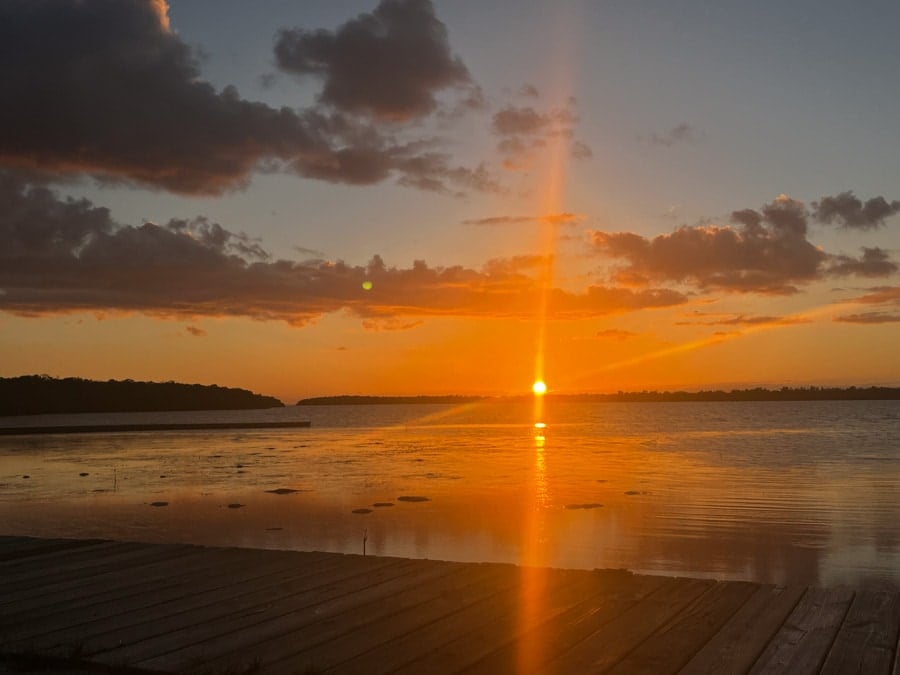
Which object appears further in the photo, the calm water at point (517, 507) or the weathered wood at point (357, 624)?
the calm water at point (517, 507)

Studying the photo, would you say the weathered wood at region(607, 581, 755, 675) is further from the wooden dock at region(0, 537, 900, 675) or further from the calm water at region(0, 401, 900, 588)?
the calm water at region(0, 401, 900, 588)

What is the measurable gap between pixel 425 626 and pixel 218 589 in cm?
250

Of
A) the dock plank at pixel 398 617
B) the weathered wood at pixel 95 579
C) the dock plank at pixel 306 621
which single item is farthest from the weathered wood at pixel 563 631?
the weathered wood at pixel 95 579

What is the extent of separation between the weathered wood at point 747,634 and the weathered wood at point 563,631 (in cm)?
94

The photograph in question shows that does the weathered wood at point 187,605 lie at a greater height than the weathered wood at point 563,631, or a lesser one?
lesser

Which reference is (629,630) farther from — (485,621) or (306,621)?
(306,621)

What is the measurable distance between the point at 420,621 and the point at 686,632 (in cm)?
220

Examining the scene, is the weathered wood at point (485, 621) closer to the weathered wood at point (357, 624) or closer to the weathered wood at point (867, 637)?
the weathered wood at point (357, 624)

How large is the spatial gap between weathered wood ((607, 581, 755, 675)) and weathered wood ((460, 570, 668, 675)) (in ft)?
1.66

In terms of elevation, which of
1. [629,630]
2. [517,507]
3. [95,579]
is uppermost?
[629,630]

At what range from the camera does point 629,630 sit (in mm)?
6738

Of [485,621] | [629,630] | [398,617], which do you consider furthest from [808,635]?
[398,617]

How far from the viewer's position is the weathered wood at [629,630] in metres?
5.94

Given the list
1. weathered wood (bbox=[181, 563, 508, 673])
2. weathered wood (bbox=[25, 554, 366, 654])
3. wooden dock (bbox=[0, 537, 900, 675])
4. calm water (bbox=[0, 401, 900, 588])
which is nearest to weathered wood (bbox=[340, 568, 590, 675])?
wooden dock (bbox=[0, 537, 900, 675])
